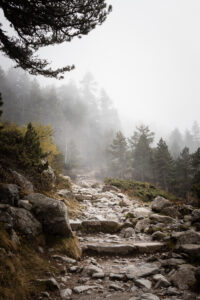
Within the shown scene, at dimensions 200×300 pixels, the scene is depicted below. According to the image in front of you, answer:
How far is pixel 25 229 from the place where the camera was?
3752 mm

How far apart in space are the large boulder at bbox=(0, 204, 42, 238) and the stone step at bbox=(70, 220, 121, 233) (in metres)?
2.95

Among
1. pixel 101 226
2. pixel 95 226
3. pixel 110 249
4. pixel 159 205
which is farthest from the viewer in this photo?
pixel 159 205

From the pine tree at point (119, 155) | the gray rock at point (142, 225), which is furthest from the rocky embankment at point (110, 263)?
the pine tree at point (119, 155)

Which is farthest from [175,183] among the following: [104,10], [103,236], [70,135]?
[70,135]

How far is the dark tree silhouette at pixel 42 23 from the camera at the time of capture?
222 inches

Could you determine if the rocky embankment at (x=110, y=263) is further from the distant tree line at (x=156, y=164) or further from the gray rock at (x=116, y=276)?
the distant tree line at (x=156, y=164)

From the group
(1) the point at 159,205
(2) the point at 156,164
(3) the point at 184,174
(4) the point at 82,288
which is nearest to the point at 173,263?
(4) the point at 82,288

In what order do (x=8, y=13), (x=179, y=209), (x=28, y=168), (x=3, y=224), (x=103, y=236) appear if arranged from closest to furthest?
1. (x=3, y=224)
2. (x=8, y=13)
3. (x=103, y=236)
4. (x=28, y=168)
5. (x=179, y=209)

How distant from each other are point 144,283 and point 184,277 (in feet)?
2.46

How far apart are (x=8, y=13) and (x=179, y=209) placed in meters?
11.8

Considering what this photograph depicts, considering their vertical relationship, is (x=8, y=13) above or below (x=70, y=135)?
below

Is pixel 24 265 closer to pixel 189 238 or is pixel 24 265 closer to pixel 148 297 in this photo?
pixel 148 297

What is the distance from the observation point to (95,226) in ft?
22.9

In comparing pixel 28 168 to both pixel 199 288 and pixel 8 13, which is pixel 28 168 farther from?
pixel 199 288
